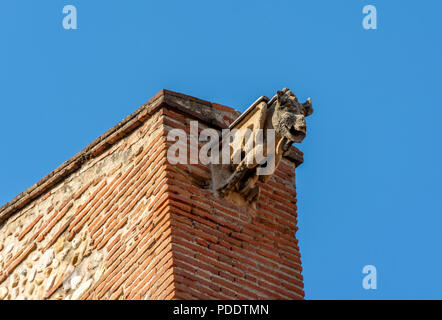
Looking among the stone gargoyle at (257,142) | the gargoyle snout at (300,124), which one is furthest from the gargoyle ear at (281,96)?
the gargoyle snout at (300,124)

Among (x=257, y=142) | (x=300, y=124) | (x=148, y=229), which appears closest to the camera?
(x=300, y=124)

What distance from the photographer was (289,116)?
1057 centimetres

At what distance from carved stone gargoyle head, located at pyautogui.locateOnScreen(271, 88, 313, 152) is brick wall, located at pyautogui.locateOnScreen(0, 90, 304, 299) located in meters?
0.80

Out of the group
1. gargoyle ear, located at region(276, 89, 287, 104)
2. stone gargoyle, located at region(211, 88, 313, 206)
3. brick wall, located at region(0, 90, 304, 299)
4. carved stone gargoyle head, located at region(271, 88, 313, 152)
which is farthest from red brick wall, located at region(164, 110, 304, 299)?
gargoyle ear, located at region(276, 89, 287, 104)

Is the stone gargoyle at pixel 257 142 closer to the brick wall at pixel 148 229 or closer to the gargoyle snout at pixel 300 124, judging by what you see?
the gargoyle snout at pixel 300 124

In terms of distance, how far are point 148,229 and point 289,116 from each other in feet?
4.53

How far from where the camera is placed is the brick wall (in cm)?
1040

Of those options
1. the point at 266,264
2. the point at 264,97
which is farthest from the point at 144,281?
the point at 264,97

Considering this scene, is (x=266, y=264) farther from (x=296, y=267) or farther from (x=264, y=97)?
(x=264, y=97)

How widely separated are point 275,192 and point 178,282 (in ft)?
5.75

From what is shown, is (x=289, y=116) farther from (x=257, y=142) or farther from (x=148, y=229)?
(x=148, y=229)

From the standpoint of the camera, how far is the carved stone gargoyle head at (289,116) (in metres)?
10.5

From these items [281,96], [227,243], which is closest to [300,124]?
[281,96]

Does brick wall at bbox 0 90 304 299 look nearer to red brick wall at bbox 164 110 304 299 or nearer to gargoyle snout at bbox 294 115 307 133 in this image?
red brick wall at bbox 164 110 304 299
